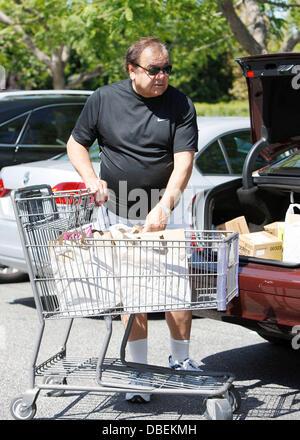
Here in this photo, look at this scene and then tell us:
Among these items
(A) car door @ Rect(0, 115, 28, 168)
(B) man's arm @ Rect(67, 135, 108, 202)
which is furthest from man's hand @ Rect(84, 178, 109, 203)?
(A) car door @ Rect(0, 115, 28, 168)

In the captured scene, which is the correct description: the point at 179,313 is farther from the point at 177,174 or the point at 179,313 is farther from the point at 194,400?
the point at 177,174

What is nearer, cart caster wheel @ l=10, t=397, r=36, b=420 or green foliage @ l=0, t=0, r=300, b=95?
cart caster wheel @ l=10, t=397, r=36, b=420

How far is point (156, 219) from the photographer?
3.62 metres

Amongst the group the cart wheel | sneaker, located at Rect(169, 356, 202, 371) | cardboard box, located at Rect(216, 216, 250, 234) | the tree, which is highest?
the tree

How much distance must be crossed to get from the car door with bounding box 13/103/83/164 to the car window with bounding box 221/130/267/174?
2353 mm

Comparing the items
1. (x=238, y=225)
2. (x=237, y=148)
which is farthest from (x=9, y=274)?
(x=238, y=225)

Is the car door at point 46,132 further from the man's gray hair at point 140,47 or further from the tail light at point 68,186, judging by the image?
the man's gray hair at point 140,47

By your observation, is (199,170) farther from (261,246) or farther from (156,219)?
(156,219)

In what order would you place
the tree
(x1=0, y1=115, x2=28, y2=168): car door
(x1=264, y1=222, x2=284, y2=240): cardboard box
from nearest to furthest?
(x1=264, y1=222, x2=284, y2=240): cardboard box < (x1=0, y1=115, x2=28, y2=168): car door < the tree

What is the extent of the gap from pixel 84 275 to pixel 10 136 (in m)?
4.58

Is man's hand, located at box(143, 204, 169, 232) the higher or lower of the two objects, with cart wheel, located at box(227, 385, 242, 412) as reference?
higher

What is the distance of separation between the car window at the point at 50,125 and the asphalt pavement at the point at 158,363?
6.88 ft

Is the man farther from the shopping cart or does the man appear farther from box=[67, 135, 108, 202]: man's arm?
the shopping cart

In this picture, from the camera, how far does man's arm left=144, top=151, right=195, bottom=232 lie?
143 inches
